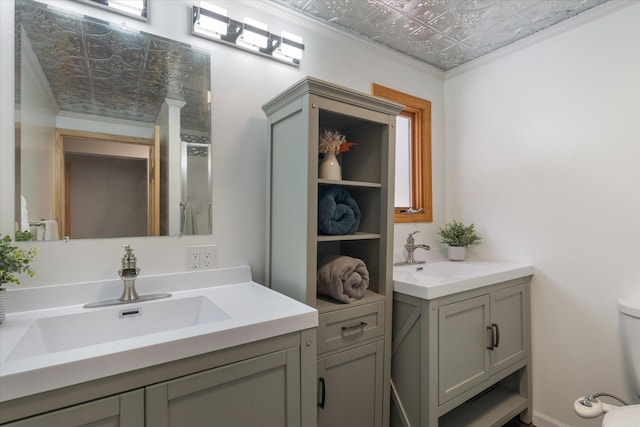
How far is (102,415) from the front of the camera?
75 cm

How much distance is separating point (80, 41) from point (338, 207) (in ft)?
3.87

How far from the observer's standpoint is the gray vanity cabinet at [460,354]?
56.6 inches

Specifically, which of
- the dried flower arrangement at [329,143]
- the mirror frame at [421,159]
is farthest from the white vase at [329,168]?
the mirror frame at [421,159]

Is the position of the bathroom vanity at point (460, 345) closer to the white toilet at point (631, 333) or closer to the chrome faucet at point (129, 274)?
the white toilet at point (631, 333)

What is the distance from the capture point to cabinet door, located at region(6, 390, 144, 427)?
0.70m

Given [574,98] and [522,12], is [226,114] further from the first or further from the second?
[574,98]

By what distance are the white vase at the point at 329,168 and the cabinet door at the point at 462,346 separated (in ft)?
2.53

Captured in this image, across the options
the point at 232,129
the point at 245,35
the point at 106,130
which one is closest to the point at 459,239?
the point at 232,129

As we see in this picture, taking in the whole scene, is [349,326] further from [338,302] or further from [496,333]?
[496,333]

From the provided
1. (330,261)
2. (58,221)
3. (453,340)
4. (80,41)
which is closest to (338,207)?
(330,261)

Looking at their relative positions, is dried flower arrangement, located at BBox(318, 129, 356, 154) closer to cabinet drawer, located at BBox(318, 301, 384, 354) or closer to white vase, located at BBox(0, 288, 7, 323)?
cabinet drawer, located at BBox(318, 301, 384, 354)

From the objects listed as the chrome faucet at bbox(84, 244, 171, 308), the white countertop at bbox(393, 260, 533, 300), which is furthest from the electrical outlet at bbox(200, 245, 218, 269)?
the white countertop at bbox(393, 260, 533, 300)

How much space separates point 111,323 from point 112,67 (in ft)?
3.18

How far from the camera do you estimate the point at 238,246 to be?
155 cm
